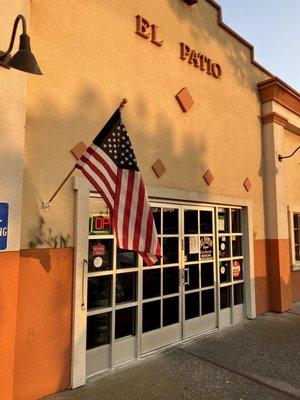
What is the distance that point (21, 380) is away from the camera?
3613 mm

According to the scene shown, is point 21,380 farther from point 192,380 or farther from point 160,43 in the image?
point 160,43

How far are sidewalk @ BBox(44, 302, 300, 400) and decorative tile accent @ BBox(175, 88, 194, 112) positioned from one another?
13.1ft

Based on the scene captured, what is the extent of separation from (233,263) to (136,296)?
2.68 metres

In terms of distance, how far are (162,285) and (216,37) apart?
16.5 ft

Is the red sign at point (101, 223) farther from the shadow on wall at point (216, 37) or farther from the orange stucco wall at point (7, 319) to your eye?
the shadow on wall at point (216, 37)

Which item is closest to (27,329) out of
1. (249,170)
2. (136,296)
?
(136,296)

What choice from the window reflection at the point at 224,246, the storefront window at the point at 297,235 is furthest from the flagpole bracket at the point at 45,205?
the storefront window at the point at 297,235

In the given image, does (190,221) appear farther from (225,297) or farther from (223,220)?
(225,297)

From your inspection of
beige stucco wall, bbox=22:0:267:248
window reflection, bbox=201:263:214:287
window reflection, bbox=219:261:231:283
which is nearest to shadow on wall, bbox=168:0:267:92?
beige stucco wall, bbox=22:0:267:248

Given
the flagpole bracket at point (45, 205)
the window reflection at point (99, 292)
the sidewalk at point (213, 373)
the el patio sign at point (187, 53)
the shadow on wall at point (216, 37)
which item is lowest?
the sidewalk at point (213, 373)

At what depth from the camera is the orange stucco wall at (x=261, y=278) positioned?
719 centimetres

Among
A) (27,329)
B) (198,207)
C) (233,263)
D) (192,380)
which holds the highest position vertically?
(198,207)

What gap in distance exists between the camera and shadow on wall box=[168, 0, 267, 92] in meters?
6.19

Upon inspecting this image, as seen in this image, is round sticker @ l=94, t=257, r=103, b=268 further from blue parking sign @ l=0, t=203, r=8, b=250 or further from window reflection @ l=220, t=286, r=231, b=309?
window reflection @ l=220, t=286, r=231, b=309
